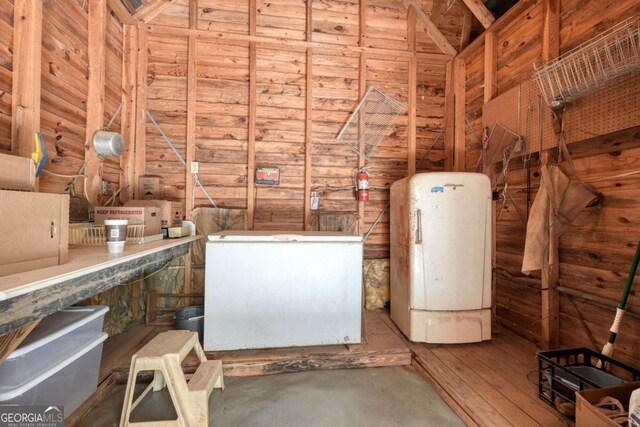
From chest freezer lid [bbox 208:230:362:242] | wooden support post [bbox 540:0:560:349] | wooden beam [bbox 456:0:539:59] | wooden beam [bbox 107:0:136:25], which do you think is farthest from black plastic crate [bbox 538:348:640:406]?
wooden beam [bbox 107:0:136:25]

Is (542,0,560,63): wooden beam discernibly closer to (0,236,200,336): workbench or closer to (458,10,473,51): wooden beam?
(458,10,473,51): wooden beam

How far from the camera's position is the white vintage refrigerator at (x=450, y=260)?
6.81 ft

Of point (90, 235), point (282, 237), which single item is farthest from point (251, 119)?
point (90, 235)

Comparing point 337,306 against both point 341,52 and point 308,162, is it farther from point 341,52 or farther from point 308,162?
point 341,52

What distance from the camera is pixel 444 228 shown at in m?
2.09

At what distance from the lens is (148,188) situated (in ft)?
8.38

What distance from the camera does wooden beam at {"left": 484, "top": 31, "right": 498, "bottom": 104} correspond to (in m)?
2.53

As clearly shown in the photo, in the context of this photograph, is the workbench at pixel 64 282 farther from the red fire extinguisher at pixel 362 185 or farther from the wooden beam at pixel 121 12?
the wooden beam at pixel 121 12

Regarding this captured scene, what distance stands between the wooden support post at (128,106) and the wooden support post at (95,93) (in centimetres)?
35

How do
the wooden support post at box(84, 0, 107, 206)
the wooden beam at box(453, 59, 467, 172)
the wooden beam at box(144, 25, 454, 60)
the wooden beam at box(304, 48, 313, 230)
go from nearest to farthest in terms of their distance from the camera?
the wooden support post at box(84, 0, 107, 206), the wooden beam at box(144, 25, 454, 60), the wooden beam at box(304, 48, 313, 230), the wooden beam at box(453, 59, 467, 172)

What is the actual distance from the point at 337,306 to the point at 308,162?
1.45 metres

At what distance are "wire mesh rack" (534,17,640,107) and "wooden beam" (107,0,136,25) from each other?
10.9 ft

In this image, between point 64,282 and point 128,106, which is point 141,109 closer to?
point 128,106

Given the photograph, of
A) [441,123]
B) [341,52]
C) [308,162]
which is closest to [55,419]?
[308,162]
